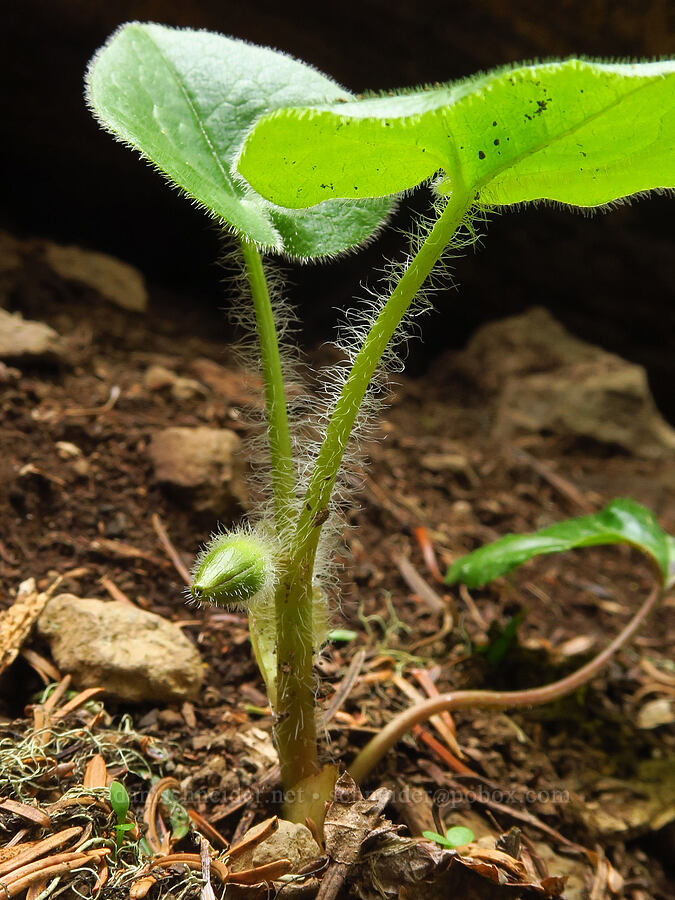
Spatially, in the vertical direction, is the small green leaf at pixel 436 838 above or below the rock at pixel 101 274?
below

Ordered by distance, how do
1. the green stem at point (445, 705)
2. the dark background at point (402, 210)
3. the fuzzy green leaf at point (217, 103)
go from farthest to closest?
the dark background at point (402, 210)
the green stem at point (445, 705)
the fuzzy green leaf at point (217, 103)

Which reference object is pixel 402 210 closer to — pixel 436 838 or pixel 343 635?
pixel 343 635

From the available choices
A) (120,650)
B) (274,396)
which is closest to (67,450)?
(120,650)

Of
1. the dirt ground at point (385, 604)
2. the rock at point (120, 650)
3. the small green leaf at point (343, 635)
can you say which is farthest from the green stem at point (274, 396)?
the small green leaf at point (343, 635)

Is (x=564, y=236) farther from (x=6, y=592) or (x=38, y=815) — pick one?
(x=38, y=815)

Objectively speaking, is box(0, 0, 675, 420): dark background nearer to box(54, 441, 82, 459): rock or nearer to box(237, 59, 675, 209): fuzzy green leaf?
box(54, 441, 82, 459): rock

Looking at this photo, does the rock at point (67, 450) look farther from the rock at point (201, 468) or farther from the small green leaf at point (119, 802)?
the small green leaf at point (119, 802)

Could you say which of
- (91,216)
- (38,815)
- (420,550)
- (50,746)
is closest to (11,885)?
(38,815)
